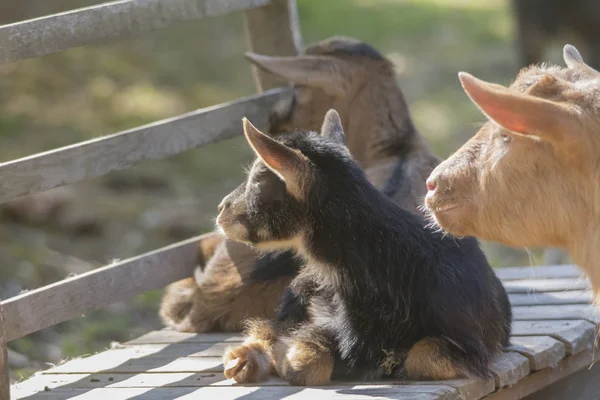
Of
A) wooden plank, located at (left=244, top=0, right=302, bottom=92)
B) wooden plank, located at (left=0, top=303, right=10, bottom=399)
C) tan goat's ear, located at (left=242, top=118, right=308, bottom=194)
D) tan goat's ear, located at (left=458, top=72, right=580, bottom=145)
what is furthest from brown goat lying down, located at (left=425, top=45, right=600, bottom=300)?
wooden plank, located at (left=244, top=0, right=302, bottom=92)

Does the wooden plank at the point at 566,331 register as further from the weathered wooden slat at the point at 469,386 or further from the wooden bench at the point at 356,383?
the weathered wooden slat at the point at 469,386

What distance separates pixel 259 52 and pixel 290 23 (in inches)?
10.4

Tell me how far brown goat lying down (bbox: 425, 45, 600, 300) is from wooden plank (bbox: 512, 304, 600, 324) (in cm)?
125

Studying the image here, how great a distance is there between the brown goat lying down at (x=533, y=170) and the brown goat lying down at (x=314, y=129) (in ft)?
3.97

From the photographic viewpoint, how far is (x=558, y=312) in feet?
17.6

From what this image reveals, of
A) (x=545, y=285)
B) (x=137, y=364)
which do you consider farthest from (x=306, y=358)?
(x=545, y=285)

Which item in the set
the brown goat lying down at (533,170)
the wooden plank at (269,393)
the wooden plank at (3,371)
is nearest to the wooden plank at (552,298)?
the brown goat lying down at (533,170)

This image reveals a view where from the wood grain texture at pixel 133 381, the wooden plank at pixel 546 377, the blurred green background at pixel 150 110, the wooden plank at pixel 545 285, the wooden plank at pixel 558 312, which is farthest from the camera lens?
the blurred green background at pixel 150 110

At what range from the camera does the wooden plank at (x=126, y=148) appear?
185 inches

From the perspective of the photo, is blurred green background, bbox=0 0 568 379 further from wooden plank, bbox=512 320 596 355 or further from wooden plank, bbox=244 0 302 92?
wooden plank, bbox=512 320 596 355

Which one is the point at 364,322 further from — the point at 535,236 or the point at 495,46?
Answer: the point at 495,46

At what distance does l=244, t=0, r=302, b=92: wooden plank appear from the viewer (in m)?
6.26

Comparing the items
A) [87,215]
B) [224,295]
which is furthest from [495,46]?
[224,295]

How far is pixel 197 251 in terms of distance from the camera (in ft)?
18.7
